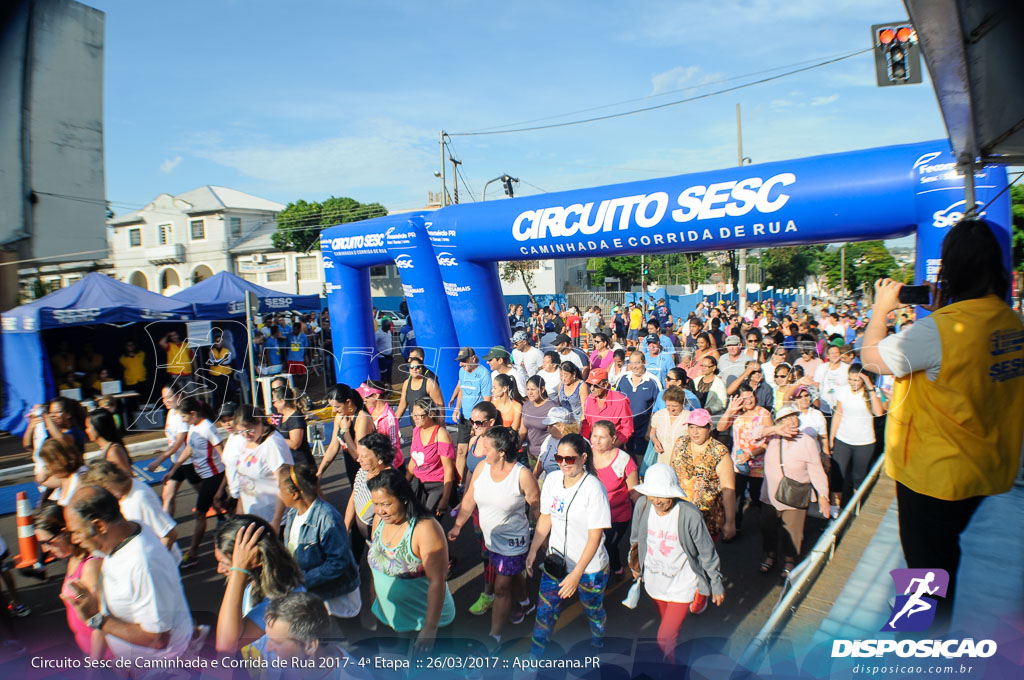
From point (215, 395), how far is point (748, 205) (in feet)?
34.1

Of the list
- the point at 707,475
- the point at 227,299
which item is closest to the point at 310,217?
the point at 227,299

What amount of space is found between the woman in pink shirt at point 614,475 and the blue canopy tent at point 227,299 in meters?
7.97

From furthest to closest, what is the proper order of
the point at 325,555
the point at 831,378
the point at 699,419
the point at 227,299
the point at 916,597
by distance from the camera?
the point at 227,299 → the point at 831,378 → the point at 699,419 → the point at 325,555 → the point at 916,597

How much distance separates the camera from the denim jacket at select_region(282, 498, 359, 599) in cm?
293

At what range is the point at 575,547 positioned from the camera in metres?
3.19

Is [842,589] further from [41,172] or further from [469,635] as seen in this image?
[41,172]

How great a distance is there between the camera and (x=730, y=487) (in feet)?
12.8

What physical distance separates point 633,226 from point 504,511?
415cm

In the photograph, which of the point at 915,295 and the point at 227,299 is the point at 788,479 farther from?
the point at 227,299

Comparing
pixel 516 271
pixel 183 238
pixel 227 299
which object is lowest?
pixel 227 299

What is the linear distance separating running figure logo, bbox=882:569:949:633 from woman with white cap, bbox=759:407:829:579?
6.03 feet

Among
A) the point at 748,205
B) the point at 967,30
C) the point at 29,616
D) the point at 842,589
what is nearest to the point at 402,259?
the point at 748,205

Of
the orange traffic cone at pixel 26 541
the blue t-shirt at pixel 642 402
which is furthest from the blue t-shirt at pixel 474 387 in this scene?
the orange traffic cone at pixel 26 541

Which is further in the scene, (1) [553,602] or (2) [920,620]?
(1) [553,602]
